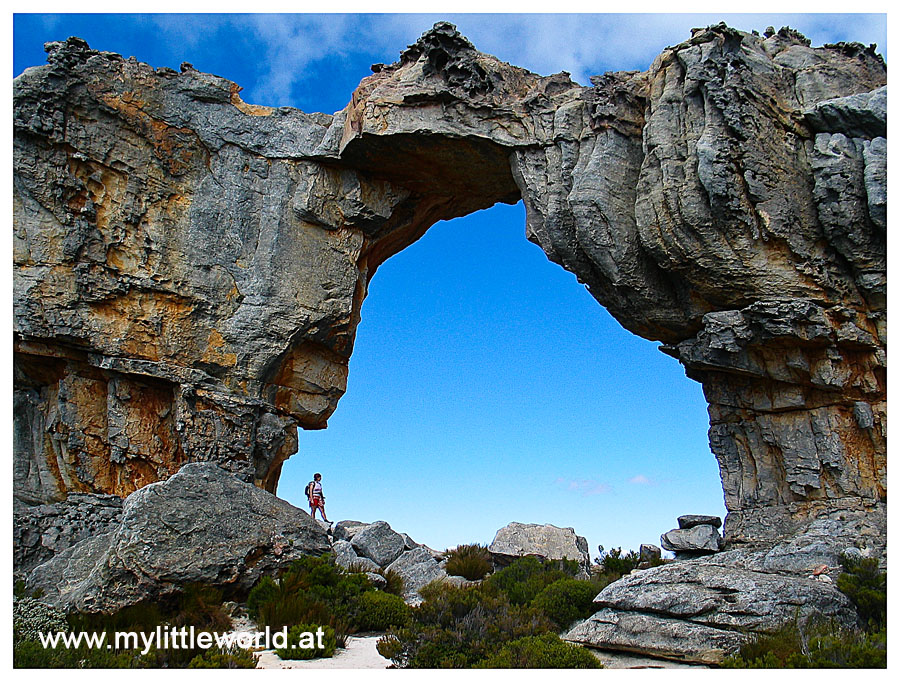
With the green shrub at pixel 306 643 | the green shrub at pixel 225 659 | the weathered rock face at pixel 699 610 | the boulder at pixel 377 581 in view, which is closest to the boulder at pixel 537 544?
the boulder at pixel 377 581

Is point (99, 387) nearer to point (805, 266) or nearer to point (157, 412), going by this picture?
point (157, 412)

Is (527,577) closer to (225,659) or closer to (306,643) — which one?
(306,643)

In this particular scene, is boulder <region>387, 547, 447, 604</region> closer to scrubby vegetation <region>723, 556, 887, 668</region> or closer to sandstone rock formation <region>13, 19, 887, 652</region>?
sandstone rock formation <region>13, 19, 887, 652</region>

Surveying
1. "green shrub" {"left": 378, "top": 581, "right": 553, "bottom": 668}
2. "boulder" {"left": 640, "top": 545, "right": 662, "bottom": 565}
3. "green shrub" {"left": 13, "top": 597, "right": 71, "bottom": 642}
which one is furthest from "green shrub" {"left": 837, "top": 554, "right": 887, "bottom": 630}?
"green shrub" {"left": 13, "top": 597, "right": 71, "bottom": 642}

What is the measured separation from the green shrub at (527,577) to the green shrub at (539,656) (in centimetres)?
324

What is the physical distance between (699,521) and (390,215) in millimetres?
10818

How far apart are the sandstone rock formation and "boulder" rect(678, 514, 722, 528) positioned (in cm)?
113

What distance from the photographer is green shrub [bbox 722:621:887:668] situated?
7469mm

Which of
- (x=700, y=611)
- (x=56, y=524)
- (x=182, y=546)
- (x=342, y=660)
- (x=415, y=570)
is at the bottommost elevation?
(x=342, y=660)

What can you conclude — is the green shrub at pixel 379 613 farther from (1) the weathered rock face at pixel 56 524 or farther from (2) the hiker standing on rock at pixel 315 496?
(2) the hiker standing on rock at pixel 315 496

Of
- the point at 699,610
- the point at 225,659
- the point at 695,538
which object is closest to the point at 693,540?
the point at 695,538

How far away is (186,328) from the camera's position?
16984 mm

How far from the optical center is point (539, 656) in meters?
7.96

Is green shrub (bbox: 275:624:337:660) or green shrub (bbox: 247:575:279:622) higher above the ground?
green shrub (bbox: 247:575:279:622)
